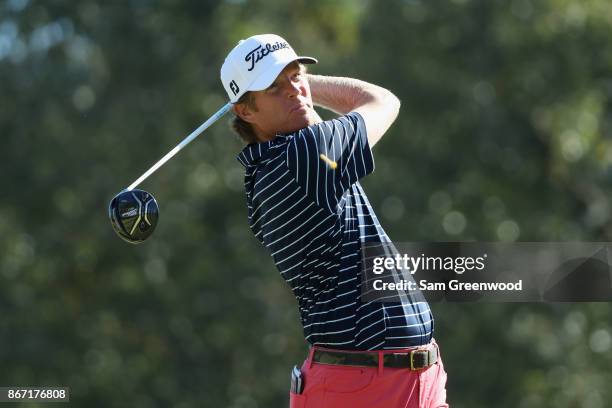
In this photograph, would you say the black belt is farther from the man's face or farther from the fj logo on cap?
the fj logo on cap

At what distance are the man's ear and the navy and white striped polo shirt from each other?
0.22 m

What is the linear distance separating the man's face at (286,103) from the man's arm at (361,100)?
18cm

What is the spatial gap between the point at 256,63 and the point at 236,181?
13.8 m

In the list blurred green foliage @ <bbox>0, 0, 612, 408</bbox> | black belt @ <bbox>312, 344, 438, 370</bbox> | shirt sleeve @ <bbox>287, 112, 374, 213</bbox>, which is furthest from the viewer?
blurred green foliage @ <bbox>0, 0, 612, 408</bbox>

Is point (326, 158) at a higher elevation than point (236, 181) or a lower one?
lower

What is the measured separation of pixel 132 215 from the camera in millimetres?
4574

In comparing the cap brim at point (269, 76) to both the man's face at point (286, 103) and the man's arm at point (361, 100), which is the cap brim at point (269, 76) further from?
the man's arm at point (361, 100)

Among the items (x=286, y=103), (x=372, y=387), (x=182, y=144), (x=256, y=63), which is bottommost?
(x=372, y=387)

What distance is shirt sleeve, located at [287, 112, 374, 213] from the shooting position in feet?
14.1

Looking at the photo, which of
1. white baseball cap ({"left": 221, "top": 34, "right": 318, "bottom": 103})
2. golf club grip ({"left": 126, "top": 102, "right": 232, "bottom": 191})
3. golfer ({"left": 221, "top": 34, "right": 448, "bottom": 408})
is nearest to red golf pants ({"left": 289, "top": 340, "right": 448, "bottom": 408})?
golfer ({"left": 221, "top": 34, "right": 448, "bottom": 408})

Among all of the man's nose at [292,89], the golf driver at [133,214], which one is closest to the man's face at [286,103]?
the man's nose at [292,89]

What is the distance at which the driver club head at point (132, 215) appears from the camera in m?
4.57

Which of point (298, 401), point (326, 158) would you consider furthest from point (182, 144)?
point (298, 401)

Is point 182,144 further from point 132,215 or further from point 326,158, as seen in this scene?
point 326,158
